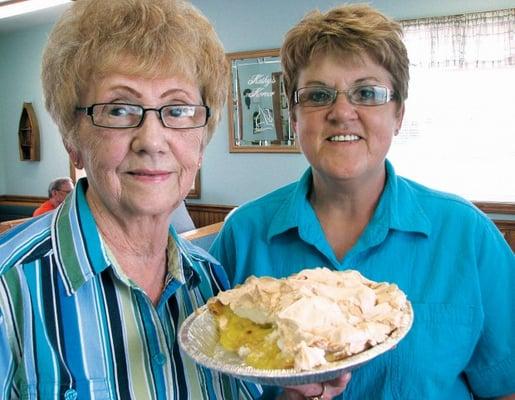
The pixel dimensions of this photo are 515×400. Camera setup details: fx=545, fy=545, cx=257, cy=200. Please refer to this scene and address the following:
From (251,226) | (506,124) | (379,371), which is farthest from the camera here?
(506,124)

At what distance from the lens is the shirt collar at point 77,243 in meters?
1.04

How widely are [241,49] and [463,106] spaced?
2165 millimetres

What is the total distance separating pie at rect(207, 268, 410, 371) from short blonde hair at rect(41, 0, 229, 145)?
0.47m

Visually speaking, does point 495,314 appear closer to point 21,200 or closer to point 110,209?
point 110,209

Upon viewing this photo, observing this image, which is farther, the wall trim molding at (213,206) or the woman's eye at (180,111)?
the wall trim molding at (213,206)

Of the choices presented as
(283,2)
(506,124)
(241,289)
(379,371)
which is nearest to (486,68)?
(506,124)

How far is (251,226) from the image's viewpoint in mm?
1517

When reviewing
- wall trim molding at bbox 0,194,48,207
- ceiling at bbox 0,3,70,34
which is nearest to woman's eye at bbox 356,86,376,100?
ceiling at bbox 0,3,70,34

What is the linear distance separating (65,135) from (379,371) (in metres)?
0.90

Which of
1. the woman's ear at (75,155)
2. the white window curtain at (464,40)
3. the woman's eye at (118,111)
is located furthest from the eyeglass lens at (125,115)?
the white window curtain at (464,40)

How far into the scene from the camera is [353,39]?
53.2 inches

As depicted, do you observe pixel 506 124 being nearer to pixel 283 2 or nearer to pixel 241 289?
pixel 283 2

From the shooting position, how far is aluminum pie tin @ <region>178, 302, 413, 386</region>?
84 cm

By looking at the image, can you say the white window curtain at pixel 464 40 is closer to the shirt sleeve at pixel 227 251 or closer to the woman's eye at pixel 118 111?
the shirt sleeve at pixel 227 251
